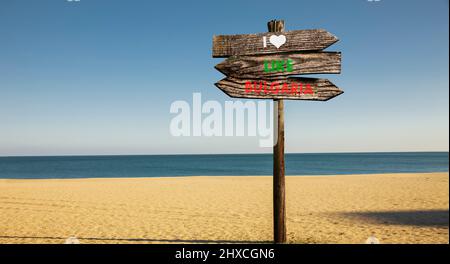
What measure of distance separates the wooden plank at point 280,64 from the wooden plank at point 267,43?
0.31ft

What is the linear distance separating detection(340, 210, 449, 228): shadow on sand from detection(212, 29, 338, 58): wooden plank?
7.36 meters

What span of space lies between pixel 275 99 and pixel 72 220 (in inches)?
348

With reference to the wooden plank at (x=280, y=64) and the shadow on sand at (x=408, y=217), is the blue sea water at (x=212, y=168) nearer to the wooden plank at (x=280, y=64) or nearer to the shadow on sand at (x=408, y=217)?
the shadow on sand at (x=408, y=217)

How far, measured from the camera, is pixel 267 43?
16.5 feet

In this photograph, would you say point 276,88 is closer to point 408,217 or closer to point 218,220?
point 218,220

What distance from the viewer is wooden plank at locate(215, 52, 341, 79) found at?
4902 mm

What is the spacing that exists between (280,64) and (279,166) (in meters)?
1.77

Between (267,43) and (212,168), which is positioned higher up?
(267,43)

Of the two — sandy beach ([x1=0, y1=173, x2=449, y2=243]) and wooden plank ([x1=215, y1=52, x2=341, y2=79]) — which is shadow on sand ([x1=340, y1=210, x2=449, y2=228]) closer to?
sandy beach ([x1=0, y1=173, x2=449, y2=243])

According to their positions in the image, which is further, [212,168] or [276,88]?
[212,168]

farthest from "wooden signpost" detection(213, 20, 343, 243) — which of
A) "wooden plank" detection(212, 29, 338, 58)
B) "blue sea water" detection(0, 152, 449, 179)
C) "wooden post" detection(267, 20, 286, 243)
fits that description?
"blue sea water" detection(0, 152, 449, 179)

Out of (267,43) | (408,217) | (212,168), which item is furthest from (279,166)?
(212,168)
